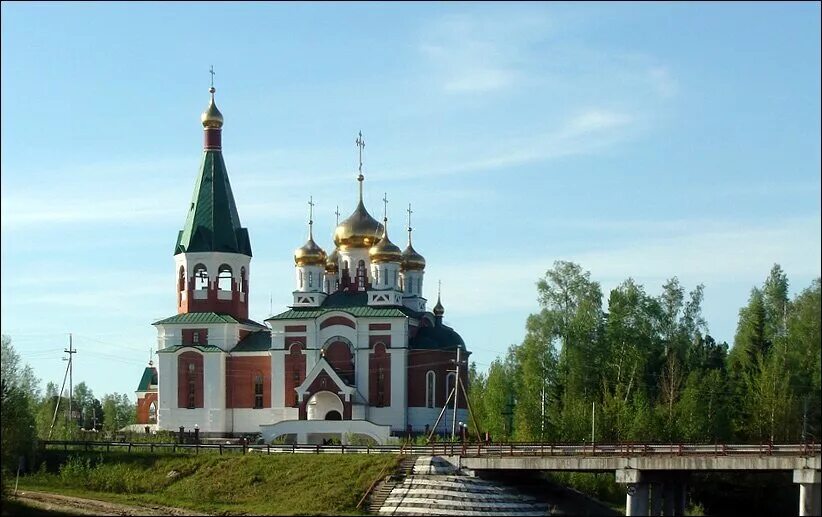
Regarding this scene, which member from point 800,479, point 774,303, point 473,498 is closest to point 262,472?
point 473,498

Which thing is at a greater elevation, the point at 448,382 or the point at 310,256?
the point at 310,256

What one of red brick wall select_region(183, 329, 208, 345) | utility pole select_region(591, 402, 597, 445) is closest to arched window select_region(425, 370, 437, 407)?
utility pole select_region(591, 402, 597, 445)

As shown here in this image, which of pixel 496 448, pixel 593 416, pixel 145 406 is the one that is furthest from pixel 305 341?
pixel 496 448

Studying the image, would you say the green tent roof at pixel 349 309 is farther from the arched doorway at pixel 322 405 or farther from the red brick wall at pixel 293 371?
the arched doorway at pixel 322 405

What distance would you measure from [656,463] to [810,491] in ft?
15.8

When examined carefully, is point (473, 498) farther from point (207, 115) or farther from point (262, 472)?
point (207, 115)

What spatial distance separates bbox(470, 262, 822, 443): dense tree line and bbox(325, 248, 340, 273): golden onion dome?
9419 millimetres

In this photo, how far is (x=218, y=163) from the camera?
6844 centimetres

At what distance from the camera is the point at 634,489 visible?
1828 inches

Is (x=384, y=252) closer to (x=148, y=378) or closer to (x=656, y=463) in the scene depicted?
(x=148, y=378)

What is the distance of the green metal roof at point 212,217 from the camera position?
67.5 m

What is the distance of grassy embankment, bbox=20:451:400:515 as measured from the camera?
4841cm

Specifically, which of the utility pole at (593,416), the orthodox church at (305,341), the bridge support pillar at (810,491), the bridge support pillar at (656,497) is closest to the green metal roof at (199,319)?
the orthodox church at (305,341)

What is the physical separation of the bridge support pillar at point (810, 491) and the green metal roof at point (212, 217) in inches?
1234
